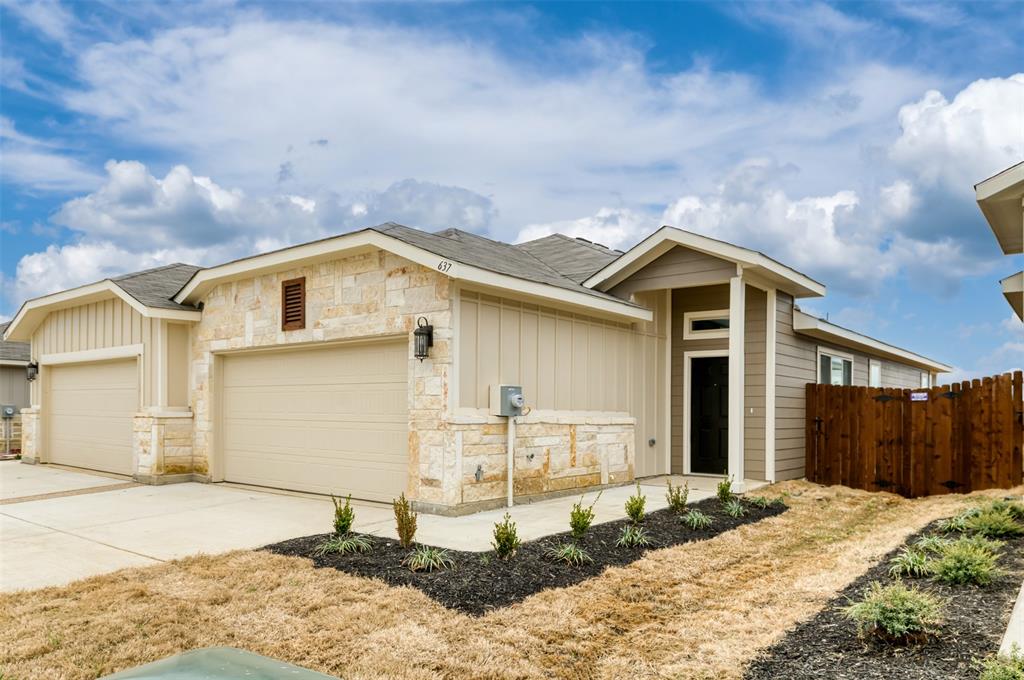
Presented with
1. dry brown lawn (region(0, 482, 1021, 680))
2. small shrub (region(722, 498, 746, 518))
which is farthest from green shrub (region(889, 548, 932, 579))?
small shrub (region(722, 498, 746, 518))

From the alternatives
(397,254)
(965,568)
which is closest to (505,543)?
(965,568)

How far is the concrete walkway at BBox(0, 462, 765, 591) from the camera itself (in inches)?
261

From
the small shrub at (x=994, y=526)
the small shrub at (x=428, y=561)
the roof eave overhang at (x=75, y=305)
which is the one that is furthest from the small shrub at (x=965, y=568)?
the roof eave overhang at (x=75, y=305)

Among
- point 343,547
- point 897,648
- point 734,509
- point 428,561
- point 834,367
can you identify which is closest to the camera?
point 897,648

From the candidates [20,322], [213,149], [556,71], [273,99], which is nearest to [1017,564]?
[556,71]

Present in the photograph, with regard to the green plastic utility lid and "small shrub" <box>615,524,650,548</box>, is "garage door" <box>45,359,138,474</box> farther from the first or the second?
the green plastic utility lid

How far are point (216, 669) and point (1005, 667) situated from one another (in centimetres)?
363

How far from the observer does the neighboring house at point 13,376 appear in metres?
20.4

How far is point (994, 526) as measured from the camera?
6.98 meters

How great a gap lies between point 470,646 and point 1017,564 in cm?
463

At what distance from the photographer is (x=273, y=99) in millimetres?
10539

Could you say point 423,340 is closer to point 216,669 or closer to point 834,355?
point 216,669

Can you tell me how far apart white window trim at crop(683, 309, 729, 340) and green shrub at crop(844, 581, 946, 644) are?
797cm

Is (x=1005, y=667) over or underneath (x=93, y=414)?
underneath
